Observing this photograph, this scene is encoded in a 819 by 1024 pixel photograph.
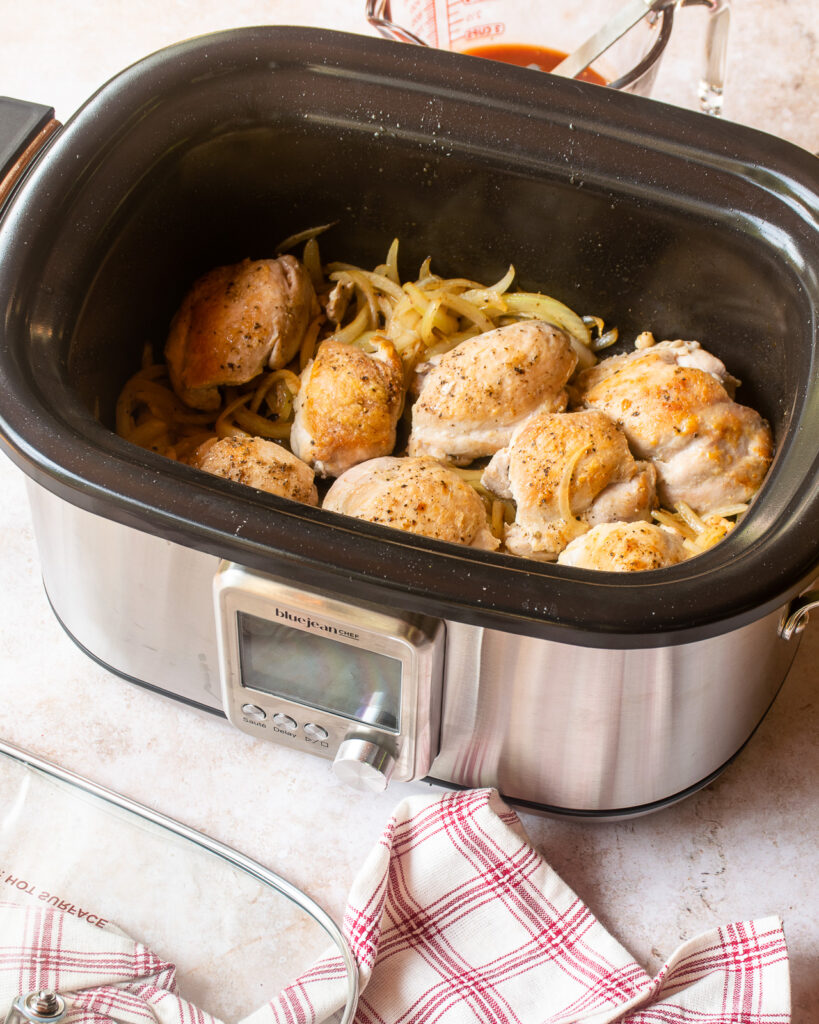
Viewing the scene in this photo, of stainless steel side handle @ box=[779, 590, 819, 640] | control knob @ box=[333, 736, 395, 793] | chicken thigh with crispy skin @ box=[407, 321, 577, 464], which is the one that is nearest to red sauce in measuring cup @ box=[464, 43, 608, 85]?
chicken thigh with crispy skin @ box=[407, 321, 577, 464]

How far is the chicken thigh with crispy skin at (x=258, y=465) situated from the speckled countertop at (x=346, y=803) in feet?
0.93

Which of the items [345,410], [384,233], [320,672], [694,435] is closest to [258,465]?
[345,410]

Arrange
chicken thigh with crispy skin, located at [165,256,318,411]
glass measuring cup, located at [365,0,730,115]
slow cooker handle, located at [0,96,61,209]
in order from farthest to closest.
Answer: glass measuring cup, located at [365,0,730,115]
chicken thigh with crispy skin, located at [165,256,318,411]
slow cooker handle, located at [0,96,61,209]

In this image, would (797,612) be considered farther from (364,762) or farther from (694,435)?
(364,762)

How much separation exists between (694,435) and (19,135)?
0.78m

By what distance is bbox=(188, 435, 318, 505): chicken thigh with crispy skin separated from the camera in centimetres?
119

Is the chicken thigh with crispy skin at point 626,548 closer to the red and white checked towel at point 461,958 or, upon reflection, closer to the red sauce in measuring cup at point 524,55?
the red and white checked towel at point 461,958

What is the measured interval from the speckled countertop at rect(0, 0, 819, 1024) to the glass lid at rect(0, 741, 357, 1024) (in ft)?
0.28

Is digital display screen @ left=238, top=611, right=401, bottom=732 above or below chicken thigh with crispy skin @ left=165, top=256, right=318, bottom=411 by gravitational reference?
below

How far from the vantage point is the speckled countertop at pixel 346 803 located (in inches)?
46.1

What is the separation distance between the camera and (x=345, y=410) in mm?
1255

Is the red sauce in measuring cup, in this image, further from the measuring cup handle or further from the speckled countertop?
the speckled countertop

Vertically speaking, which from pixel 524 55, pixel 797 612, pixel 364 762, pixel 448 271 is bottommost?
pixel 364 762

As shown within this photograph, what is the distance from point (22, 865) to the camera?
111cm
